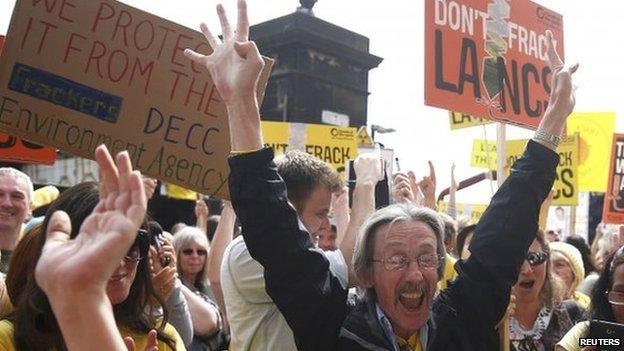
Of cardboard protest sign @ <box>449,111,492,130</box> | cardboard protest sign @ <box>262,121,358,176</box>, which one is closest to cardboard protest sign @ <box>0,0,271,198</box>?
cardboard protest sign @ <box>262,121,358,176</box>

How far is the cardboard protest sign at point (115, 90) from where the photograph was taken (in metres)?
2.90

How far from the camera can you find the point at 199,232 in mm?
4969

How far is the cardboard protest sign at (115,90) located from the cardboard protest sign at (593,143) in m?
7.35

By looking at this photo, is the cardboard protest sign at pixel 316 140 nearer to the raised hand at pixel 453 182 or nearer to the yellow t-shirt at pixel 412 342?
the raised hand at pixel 453 182

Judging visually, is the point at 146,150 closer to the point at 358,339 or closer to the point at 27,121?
the point at 27,121

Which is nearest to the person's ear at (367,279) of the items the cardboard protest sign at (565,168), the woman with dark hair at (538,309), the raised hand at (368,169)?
the raised hand at (368,169)

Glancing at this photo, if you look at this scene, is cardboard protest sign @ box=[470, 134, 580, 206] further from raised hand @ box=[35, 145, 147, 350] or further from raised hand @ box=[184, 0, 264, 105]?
raised hand @ box=[35, 145, 147, 350]

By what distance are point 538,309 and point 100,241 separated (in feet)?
9.02

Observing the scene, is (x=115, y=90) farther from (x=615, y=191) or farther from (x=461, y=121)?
(x=461, y=121)

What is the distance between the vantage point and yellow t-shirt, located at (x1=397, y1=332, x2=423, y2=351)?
6.88 ft

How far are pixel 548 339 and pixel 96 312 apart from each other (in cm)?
260

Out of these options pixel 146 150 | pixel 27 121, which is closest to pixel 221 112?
pixel 146 150

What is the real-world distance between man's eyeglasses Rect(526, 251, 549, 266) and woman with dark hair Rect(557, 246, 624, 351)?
22.0 inches

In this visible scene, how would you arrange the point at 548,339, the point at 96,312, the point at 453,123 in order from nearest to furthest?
the point at 96,312 → the point at 548,339 → the point at 453,123
